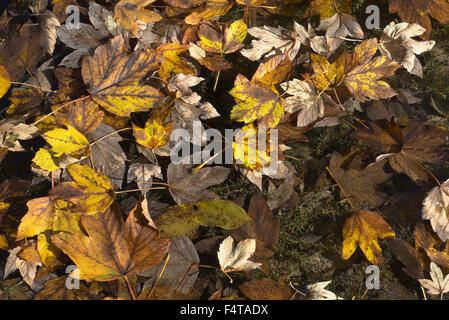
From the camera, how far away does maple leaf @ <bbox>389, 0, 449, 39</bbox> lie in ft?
4.56

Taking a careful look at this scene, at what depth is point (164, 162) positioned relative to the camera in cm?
134

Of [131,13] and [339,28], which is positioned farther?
[339,28]

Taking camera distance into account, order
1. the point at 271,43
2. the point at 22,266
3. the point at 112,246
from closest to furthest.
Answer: the point at 112,246
the point at 22,266
the point at 271,43

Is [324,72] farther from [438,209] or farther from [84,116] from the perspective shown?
[84,116]

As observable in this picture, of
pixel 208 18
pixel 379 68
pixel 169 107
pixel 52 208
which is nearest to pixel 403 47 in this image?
pixel 379 68

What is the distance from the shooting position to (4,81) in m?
1.34

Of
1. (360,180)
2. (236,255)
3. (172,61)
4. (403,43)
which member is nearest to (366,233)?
(360,180)

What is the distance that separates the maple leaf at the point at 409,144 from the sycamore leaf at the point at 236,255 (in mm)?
560

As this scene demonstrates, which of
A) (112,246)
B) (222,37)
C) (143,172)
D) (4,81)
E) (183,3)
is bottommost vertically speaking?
(112,246)

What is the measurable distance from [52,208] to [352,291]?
3.46 feet

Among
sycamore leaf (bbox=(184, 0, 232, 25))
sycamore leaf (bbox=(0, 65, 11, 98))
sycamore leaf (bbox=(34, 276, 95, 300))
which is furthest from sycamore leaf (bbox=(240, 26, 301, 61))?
sycamore leaf (bbox=(34, 276, 95, 300))

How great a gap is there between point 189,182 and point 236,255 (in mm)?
282

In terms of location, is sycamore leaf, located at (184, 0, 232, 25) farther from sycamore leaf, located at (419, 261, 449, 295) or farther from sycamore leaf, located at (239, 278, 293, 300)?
sycamore leaf, located at (419, 261, 449, 295)
